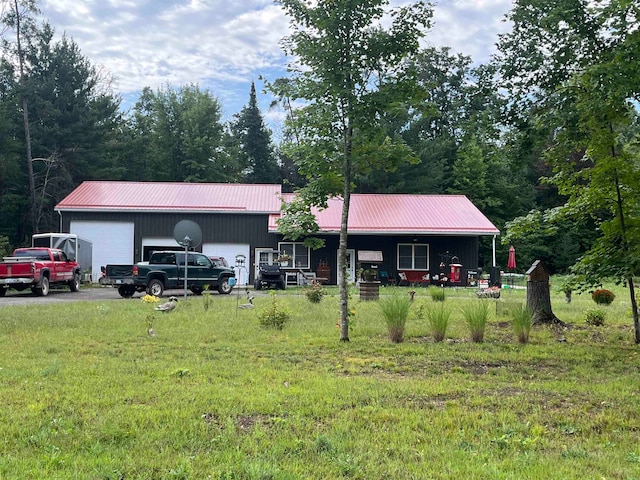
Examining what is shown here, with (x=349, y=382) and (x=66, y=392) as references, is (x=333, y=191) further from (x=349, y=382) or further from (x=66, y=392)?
(x=66, y=392)

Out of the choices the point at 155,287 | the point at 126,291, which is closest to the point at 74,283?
the point at 126,291

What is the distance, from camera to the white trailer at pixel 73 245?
25.4m

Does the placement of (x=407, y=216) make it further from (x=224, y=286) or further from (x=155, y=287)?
(x=155, y=287)

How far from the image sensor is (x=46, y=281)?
65.2 feet

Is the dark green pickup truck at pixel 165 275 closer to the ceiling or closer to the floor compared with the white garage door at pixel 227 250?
closer to the floor

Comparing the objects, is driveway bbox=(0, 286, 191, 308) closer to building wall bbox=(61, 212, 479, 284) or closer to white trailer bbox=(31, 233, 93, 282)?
white trailer bbox=(31, 233, 93, 282)

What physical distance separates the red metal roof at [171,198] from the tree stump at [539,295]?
17.4m

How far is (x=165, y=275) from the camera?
19.8m


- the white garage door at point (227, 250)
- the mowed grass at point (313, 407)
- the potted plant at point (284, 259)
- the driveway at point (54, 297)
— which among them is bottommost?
the mowed grass at point (313, 407)

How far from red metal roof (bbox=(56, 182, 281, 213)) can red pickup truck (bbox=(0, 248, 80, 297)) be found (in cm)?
727

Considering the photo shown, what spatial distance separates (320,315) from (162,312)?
3.58 metres

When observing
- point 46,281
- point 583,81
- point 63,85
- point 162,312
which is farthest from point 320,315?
point 63,85

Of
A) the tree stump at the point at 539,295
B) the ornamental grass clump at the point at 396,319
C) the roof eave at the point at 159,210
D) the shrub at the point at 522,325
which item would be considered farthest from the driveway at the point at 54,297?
the shrub at the point at 522,325

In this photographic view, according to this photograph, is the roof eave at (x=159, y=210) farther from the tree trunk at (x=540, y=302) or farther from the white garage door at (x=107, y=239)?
the tree trunk at (x=540, y=302)
